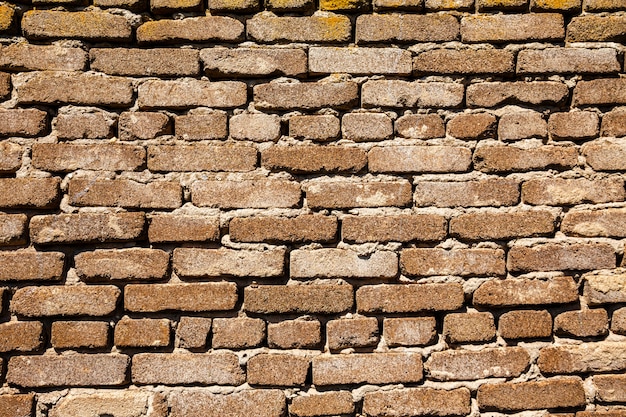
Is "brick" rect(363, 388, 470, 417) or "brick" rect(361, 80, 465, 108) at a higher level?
"brick" rect(361, 80, 465, 108)

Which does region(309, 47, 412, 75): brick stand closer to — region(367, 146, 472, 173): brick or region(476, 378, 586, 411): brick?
region(367, 146, 472, 173): brick

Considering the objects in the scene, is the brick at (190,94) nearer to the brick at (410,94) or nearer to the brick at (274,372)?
the brick at (410,94)

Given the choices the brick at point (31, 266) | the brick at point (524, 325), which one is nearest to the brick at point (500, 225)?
the brick at point (524, 325)

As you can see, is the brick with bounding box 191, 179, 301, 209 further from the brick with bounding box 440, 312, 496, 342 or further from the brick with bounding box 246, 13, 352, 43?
the brick with bounding box 440, 312, 496, 342

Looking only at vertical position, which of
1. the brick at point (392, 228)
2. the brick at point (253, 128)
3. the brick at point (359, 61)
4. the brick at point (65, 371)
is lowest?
the brick at point (65, 371)

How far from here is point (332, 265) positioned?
1490 mm

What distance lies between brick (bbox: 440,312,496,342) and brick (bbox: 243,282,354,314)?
32 centimetres

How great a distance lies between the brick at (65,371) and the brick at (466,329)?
3.25 feet

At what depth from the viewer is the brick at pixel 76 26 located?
1498 mm

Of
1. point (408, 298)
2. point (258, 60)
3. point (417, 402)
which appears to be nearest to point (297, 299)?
point (408, 298)

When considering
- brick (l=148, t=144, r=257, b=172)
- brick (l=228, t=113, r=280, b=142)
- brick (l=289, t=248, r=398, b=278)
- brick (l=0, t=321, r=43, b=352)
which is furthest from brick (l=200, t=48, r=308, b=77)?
brick (l=0, t=321, r=43, b=352)

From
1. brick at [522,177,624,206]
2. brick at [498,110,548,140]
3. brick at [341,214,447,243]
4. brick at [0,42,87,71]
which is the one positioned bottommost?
brick at [341,214,447,243]

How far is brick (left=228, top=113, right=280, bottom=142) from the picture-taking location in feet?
4.98

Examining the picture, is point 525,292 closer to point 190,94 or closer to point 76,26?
point 190,94
